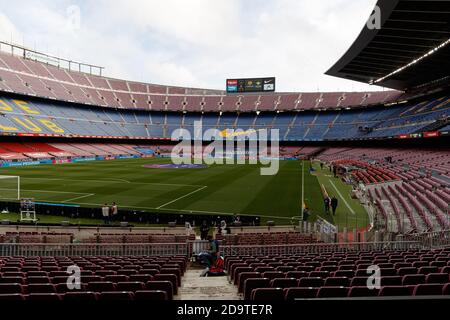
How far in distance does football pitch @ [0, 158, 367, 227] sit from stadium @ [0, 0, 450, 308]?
0.24m

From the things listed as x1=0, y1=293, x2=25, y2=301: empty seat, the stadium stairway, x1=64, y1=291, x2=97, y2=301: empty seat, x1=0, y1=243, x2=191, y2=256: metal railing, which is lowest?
x1=0, y1=243, x2=191, y2=256: metal railing

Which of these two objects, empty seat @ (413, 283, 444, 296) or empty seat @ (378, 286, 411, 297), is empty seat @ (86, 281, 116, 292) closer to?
empty seat @ (378, 286, 411, 297)

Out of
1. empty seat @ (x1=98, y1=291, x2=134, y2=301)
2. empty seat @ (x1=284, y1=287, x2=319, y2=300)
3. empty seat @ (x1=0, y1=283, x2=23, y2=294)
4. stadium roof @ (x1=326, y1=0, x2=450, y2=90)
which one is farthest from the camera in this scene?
stadium roof @ (x1=326, y1=0, x2=450, y2=90)

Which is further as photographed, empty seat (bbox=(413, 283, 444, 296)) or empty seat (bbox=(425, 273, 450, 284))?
empty seat (bbox=(425, 273, 450, 284))

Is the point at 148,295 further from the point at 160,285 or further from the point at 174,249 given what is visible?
the point at 174,249

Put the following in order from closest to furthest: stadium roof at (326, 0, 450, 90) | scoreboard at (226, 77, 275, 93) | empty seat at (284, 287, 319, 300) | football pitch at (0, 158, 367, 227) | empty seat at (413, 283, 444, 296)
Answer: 1. empty seat at (413, 283, 444, 296)
2. empty seat at (284, 287, 319, 300)
3. football pitch at (0, 158, 367, 227)
4. stadium roof at (326, 0, 450, 90)
5. scoreboard at (226, 77, 275, 93)

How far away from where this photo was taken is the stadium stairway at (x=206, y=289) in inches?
277

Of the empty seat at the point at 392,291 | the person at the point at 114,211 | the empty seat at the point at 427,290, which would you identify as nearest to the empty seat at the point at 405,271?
the empty seat at the point at 427,290

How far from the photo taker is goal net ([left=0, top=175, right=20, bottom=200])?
28.1m

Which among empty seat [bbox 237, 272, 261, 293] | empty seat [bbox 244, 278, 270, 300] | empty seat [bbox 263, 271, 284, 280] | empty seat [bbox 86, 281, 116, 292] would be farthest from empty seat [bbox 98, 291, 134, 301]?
empty seat [bbox 263, 271, 284, 280]

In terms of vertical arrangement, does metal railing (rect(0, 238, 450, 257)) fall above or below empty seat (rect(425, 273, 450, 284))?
below

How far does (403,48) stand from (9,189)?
154 feet

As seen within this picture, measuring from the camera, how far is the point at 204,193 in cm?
3075
